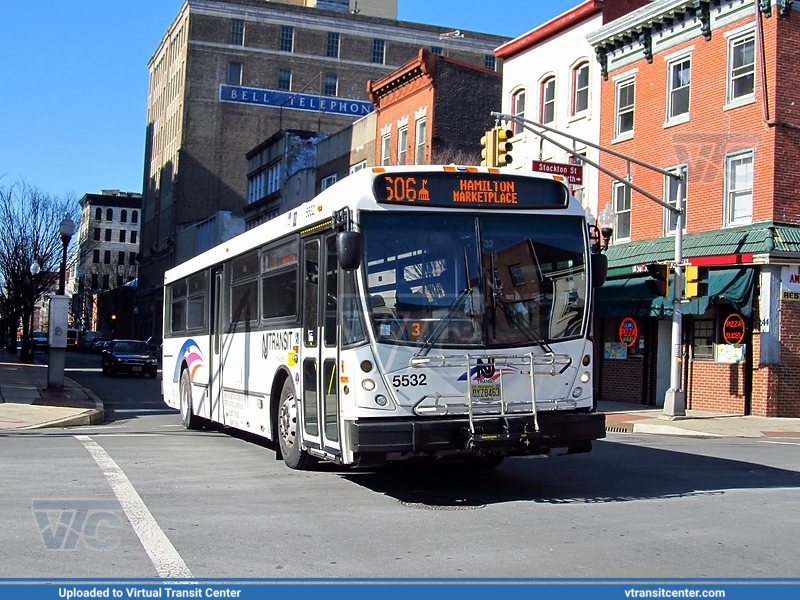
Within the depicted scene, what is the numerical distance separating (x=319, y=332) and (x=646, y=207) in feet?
66.1

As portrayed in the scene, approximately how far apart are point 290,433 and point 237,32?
226ft

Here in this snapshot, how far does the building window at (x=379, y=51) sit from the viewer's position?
77188 millimetres

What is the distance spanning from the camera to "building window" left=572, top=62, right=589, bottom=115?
31.9 metres

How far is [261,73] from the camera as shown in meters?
76.3

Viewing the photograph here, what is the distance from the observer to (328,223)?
10.4 m

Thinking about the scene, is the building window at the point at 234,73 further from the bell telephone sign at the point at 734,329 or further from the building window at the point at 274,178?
the bell telephone sign at the point at 734,329

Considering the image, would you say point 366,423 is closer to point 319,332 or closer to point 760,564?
point 319,332

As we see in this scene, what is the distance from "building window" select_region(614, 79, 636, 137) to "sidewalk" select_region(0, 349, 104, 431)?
57.1ft

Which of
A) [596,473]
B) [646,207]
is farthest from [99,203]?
[596,473]

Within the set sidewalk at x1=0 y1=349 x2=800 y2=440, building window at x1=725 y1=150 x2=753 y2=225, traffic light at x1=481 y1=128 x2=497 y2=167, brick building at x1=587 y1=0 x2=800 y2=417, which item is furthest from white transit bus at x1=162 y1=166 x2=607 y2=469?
building window at x1=725 y1=150 x2=753 y2=225

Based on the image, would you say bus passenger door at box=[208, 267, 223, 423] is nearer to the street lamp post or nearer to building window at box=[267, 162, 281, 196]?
the street lamp post

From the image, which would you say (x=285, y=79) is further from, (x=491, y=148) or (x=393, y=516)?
(x=393, y=516)

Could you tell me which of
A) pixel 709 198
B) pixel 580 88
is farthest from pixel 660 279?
pixel 580 88

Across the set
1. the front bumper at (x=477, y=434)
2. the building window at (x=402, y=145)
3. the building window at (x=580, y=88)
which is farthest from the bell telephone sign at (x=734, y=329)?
the building window at (x=402, y=145)
